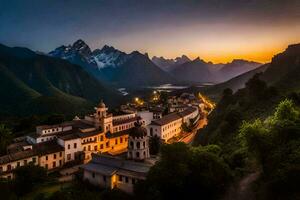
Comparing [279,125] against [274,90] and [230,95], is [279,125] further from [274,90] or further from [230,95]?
[230,95]

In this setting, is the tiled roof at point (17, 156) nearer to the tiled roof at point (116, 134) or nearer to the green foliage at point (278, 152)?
the tiled roof at point (116, 134)

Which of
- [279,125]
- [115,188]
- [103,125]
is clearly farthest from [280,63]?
[115,188]

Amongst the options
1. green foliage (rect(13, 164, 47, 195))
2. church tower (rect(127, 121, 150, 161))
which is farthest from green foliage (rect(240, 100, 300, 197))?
green foliage (rect(13, 164, 47, 195))

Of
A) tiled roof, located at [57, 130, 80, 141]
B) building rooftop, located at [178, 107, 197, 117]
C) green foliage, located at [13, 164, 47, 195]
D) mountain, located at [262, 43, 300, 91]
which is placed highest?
mountain, located at [262, 43, 300, 91]

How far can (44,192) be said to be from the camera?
2073 inches

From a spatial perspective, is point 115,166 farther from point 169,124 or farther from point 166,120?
point 166,120

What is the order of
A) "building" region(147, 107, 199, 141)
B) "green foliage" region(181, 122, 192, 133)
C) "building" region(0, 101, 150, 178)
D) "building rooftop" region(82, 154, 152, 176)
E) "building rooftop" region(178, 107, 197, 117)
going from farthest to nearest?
"building rooftop" region(178, 107, 197, 117)
"green foliage" region(181, 122, 192, 133)
"building" region(147, 107, 199, 141)
"building" region(0, 101, 150, 178)
"building rooftop" region(82, 154, 152, 176)

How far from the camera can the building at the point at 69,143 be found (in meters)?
61.4

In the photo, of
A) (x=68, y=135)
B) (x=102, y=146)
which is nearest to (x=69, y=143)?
(x=68, y=135)

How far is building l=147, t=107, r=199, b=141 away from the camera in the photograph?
77938 millimetres

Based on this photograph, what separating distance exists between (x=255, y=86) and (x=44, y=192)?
52662mm

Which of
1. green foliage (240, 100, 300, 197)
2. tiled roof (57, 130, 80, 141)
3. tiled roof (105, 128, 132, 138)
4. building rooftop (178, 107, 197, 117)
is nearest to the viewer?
green foliage (240, 100, 300, 197)

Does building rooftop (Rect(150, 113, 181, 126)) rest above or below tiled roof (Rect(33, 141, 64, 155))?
above

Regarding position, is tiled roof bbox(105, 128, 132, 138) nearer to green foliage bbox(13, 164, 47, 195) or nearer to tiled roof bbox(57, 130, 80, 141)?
tiled roof bbox(57, 130, 80, 141)
